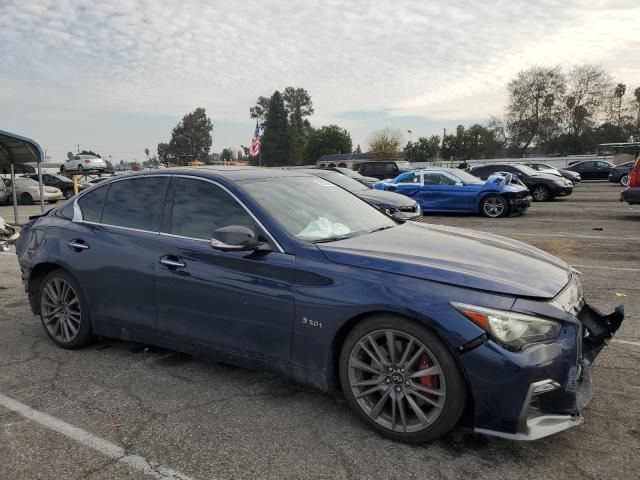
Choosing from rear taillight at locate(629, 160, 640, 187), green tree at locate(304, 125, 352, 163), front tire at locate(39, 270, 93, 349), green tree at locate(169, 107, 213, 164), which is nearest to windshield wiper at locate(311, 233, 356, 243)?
front tire at locate(39, 270, 93, 349)

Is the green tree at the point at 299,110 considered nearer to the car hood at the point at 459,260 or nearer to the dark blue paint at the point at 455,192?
the dark blue paint at the point at 455,192

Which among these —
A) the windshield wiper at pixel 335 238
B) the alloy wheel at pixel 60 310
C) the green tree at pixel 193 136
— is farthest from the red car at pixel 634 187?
Answer: the green tree at pixel 193 136

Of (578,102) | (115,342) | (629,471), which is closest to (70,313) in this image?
(115,342)

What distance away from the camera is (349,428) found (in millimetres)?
3119

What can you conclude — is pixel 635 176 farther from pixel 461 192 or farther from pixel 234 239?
pixel 234 239

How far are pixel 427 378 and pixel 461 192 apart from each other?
12.8 metres

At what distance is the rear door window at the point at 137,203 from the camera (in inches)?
160

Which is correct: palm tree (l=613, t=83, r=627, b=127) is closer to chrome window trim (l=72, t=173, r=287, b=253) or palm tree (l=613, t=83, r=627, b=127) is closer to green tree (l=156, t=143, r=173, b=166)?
chrome window trim (l=72, t=173, r=287, b=253)

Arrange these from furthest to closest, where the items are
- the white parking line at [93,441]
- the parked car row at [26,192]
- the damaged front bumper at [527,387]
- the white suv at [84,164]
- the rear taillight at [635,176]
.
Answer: the white suv at [84,164], the parked car row at [26,192], the rear taillight at [635,176], the white parking line at [93,441], the damaged front bumper at [527,387]

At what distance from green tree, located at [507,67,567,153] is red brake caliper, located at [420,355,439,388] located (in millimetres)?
78846

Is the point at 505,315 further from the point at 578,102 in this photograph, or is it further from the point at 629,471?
the point at 578,102

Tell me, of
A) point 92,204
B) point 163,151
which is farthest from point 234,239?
point 163,151

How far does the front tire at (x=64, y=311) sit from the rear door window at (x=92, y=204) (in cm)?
53

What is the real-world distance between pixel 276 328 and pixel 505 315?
1.38 metres
